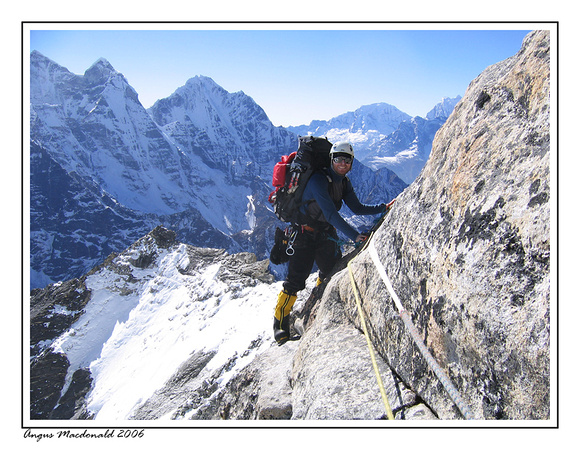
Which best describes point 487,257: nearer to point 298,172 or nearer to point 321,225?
point 298,172

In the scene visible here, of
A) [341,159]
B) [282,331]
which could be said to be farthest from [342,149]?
[282,331]

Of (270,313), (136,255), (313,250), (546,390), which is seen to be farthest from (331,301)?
(136,255)

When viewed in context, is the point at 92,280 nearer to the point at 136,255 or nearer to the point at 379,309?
the point at 136,255

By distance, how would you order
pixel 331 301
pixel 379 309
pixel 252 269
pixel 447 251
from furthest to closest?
pixel 252 269
pixel 331 301
pixel 379 309
pixel 447 251

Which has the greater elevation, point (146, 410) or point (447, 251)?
point (447, 251)

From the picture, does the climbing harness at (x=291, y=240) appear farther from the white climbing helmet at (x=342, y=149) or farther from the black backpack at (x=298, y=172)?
the white climbing helmet at (x=342, y=149)

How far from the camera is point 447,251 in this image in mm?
3494

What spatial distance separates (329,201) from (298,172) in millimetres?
864

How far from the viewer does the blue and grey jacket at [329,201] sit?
20.4 feet

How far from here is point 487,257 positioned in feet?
9.84

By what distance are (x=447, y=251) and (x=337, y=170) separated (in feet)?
10.6

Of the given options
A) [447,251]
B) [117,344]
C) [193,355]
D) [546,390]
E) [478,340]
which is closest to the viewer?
[546,390]

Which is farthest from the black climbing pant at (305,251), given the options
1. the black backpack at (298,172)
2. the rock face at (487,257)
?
the rock face at (487,257)
